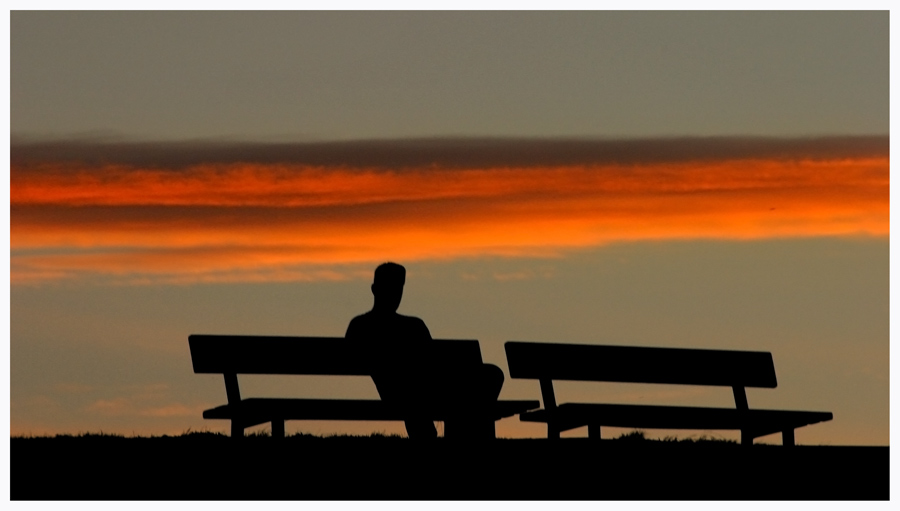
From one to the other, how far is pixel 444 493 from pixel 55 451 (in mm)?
3141

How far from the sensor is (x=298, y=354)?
9.82 metres

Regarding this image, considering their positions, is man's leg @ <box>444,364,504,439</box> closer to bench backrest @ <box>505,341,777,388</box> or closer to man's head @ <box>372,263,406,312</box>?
bench backrest @ <box>505,341,777,388</box>

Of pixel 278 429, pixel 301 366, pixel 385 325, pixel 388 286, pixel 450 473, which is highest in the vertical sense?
pixel 388 286

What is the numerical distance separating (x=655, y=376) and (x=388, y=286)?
67.4 inches

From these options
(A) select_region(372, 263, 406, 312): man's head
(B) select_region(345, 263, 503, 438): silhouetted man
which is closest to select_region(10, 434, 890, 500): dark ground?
(B) select_region(345, 263, 503, 438): silhouetted man

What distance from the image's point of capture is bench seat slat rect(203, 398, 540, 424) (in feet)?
32.6

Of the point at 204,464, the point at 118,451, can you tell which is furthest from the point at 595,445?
the point at 118,451

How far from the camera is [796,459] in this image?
33.2ft

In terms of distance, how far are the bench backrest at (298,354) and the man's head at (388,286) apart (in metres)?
0.40

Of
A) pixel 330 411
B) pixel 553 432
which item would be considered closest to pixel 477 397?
pixel 553 432

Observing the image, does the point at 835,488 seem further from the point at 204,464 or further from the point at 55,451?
the point at 55,451

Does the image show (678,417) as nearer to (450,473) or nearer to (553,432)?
(553,432)

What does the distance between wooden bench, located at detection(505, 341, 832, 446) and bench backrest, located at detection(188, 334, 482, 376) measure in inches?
13.6

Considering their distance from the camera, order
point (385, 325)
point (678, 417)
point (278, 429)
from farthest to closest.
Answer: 1. point (278, 429)
2. point (385, 325)
3. point (678, 417)
